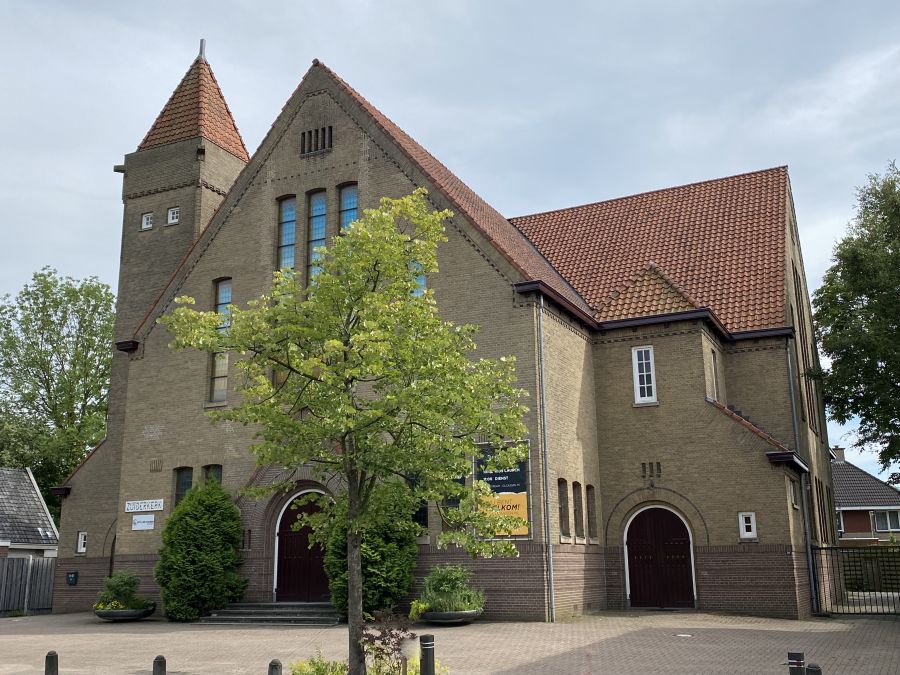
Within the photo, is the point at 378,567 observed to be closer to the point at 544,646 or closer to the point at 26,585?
the point at 544,646

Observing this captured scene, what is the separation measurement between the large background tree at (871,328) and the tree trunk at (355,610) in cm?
1515

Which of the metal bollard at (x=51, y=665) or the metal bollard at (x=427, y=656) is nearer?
the metal bollard at (x=427, y=656)

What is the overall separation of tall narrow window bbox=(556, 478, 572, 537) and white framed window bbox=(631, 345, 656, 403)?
Answer: 12.4ft

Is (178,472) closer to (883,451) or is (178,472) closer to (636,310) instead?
(636,310)

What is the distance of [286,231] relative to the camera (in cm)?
2614

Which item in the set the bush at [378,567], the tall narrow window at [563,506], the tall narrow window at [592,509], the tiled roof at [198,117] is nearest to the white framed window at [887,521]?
the tall narrow window at [592,509]

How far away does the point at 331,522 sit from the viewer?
13172 millimetres

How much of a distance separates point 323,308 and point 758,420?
653 inches

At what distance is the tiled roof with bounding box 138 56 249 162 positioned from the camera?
1246 inches

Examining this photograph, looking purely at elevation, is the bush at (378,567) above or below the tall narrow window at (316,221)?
below

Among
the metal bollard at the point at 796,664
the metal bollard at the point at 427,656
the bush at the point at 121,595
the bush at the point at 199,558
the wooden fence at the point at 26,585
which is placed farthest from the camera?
the wooden fence at the point at 26,585

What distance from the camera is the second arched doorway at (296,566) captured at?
2306 centimetres

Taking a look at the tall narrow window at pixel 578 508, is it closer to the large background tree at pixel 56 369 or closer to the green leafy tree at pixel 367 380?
the green leafy tree at pixel 367 380

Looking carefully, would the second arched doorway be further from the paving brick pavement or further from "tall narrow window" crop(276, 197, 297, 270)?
"tall narrow window" crop(276, 197, 297, 270)
